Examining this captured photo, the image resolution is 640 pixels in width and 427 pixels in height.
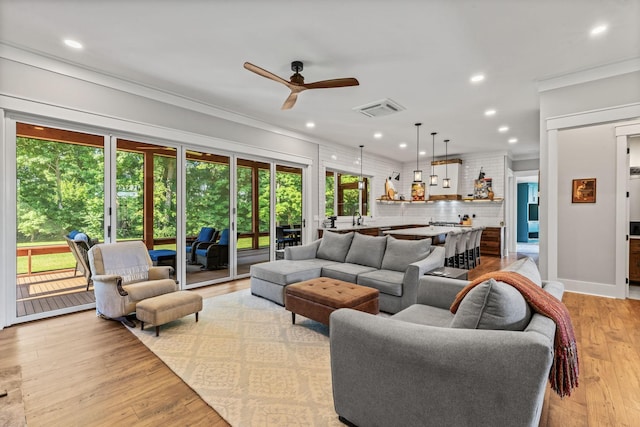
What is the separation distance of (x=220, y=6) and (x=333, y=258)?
357 centimetres

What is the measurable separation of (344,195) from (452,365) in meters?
7.24

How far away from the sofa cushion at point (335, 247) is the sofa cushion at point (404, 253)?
31.1 inches

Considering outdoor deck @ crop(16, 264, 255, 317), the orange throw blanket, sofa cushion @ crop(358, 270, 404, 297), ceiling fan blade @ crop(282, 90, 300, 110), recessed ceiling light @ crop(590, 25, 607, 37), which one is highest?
recessed ceiling light @ crop(590, 25, 607, 37)

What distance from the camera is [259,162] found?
6.07 m

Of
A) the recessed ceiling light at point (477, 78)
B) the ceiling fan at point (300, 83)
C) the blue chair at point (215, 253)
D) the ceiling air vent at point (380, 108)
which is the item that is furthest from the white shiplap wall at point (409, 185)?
the recessed ceiling light at point (477, 78)

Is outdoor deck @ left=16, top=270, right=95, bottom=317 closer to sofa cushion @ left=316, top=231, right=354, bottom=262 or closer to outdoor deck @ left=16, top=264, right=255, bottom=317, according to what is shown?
outdoor deck @ left=16, top=264, right=255, bottom=317

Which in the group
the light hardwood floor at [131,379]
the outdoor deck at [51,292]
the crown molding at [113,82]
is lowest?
the light hardwood floor at [131,379]

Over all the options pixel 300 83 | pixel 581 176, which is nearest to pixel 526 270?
pixel 300 83

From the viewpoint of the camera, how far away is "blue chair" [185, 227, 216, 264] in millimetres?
5070

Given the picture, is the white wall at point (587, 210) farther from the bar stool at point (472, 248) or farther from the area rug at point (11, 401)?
the area rug at point (11, 401)

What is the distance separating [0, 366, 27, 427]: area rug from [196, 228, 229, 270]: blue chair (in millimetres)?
3259

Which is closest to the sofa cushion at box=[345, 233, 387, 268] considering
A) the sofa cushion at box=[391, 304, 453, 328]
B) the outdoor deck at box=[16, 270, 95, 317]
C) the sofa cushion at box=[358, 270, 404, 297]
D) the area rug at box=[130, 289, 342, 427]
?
the sofa cushion at box=[358, 270, 404, 297]

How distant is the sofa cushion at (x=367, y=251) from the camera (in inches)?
170

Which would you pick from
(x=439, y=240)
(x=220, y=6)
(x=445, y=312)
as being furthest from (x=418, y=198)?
(x=220, y=6)
